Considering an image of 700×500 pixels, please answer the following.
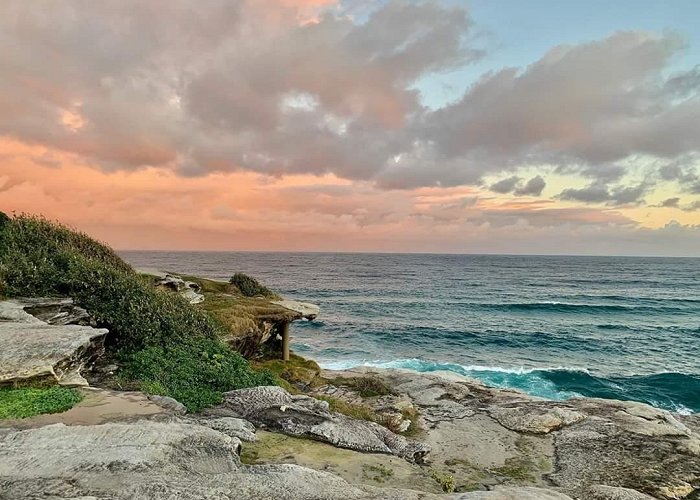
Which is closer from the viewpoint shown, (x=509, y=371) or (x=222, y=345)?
(x=222, y=345)

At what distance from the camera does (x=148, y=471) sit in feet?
20.5

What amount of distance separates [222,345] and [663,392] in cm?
3164

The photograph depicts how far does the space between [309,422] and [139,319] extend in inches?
322

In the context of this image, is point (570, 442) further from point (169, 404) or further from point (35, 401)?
point (35, 401)

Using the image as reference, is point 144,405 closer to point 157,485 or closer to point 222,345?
point 157,485

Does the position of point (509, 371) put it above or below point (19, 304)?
below

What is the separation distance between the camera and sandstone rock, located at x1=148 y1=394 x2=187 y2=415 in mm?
9870

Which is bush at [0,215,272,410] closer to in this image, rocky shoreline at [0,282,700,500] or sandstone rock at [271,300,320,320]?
rocky shoreline at [0,282,700,500]

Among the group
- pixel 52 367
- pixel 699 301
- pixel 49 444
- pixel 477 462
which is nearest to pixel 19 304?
pixel 52 367

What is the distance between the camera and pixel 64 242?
64.7 feet

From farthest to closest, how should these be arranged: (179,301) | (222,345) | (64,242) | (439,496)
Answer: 1. (64,242)
2. (179,301)
3. (222,345)
4. (439,496)

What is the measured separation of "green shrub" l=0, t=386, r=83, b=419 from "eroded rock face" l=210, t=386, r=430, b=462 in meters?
3.20

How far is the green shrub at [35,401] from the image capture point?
8.38m

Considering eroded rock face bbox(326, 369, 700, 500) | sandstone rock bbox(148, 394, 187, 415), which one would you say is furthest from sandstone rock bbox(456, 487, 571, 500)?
sandstone rock bbox(148, 394, 187, 415)
